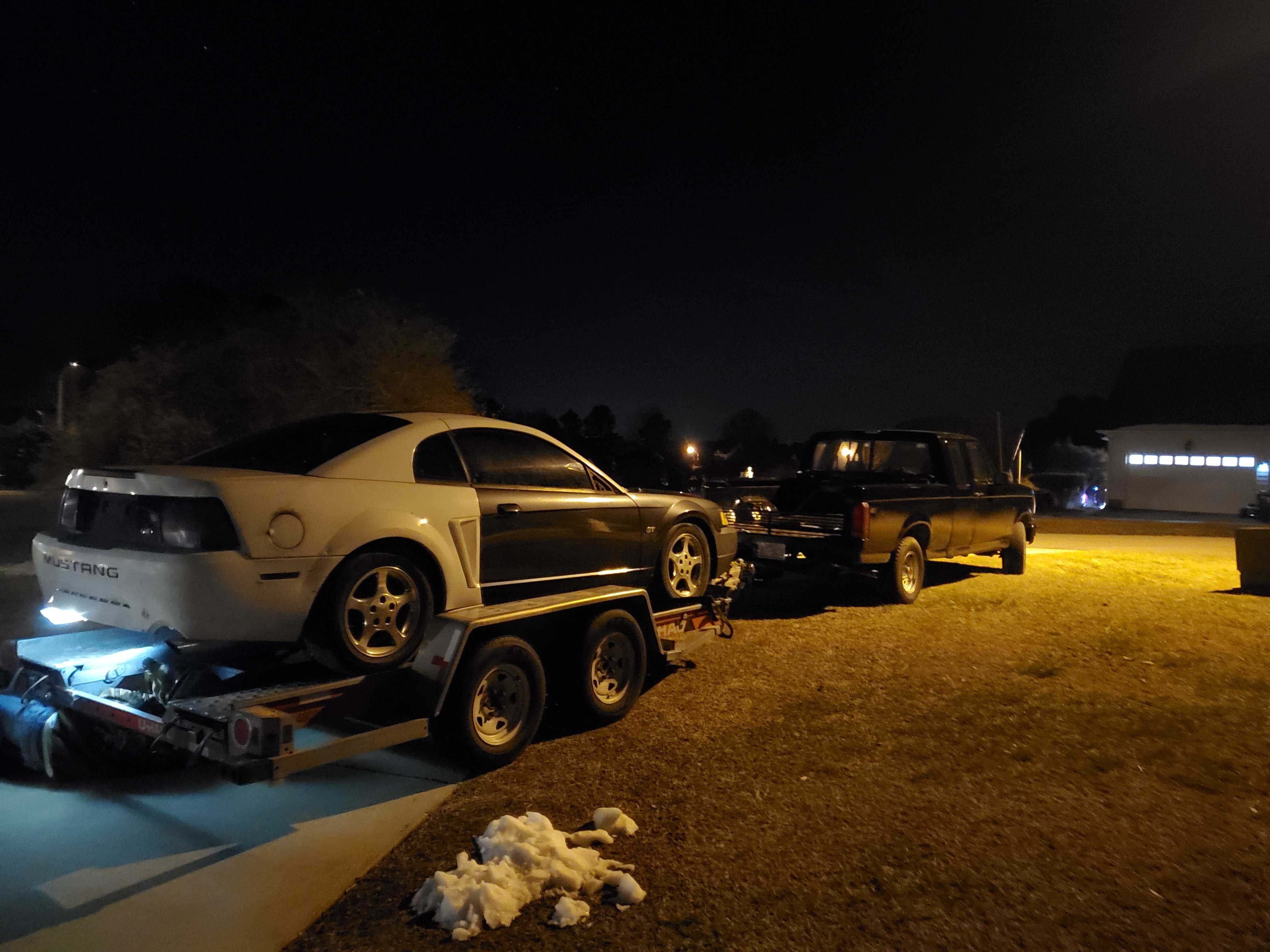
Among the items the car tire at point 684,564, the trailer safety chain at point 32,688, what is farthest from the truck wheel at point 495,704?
the trailer safety chain at point 32,688

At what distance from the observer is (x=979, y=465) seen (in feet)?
40.8

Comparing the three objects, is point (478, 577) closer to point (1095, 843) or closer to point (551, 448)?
point (551, 448)

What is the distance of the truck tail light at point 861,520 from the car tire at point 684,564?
291 centimetres

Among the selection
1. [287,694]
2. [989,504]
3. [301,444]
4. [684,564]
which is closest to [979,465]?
[989,504]

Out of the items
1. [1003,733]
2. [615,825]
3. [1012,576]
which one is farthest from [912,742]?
[1012,576]

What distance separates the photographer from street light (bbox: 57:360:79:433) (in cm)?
1939

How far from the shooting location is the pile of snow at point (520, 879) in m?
3.67

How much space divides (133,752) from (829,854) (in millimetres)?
3745

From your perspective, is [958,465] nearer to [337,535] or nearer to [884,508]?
[884,508]

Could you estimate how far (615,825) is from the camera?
14.9ft

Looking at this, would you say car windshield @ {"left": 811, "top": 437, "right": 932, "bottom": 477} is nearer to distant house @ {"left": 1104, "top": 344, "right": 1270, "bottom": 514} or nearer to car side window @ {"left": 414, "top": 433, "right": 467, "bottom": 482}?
car side window @ {"left": 414, "top": 433, "right": 467, "bottom": 482}

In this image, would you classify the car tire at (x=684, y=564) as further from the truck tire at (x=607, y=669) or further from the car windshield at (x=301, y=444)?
the car windshield at (x=301, y=444)

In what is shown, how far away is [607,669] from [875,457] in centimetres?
651

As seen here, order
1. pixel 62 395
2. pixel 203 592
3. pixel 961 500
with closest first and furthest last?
1. pixel 203 592
2. pixel 961 500
3. pixel 62 395
